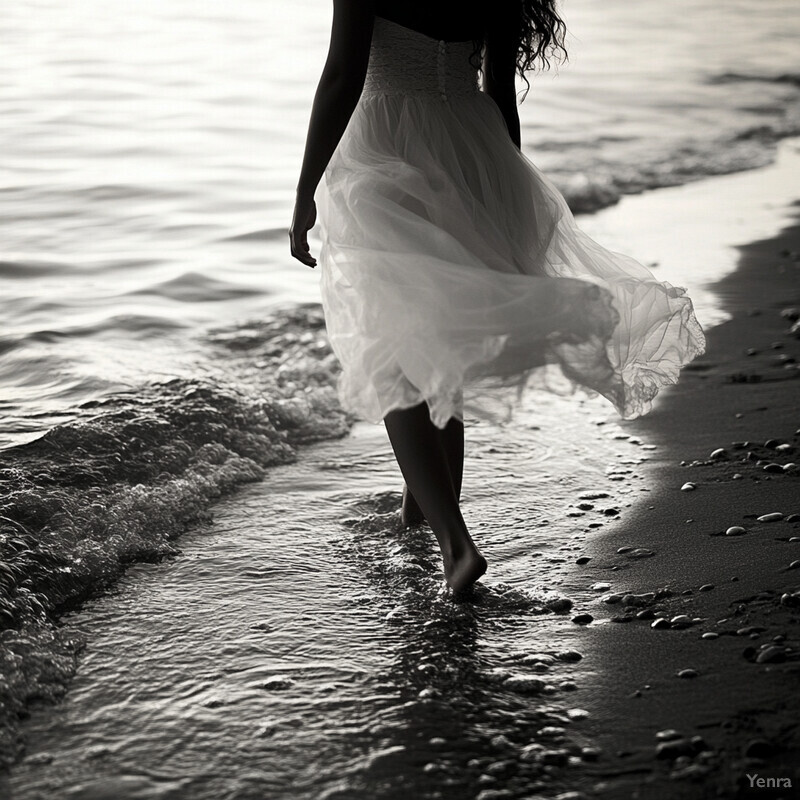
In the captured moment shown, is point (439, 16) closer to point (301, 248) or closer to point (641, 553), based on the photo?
point (301, 248)

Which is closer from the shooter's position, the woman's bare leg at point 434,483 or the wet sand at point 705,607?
the wet sand at point 705,607

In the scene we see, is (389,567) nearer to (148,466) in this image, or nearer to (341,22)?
(148,466)

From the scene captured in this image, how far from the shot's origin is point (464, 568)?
298 centimetres

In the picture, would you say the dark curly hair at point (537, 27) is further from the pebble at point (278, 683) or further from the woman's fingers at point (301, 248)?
the pebble at point (278, 683)

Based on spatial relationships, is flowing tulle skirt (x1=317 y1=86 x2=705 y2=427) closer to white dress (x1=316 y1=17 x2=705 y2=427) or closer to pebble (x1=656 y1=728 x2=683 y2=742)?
white dress (x1=316 y1=17 x2=705 y2=427)

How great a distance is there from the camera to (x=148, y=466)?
4.12m

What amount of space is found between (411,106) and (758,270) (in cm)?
412

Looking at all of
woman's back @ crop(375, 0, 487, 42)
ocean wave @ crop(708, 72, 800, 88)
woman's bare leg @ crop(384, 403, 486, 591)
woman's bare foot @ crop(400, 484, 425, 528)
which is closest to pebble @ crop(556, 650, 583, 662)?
woman's bare leg @ crop(384, 403, 486, 591)

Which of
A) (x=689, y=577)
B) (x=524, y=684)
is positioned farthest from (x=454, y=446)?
(x=524, y=684)

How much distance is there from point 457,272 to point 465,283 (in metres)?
0.04

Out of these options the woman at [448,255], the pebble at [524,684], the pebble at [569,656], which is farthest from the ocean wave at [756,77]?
the pebble at [524,684]

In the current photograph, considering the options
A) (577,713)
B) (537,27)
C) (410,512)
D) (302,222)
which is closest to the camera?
(577,713)

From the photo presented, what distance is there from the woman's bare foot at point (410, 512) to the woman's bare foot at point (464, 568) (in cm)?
53

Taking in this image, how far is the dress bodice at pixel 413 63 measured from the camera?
115 inches
